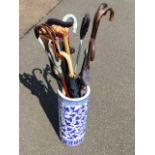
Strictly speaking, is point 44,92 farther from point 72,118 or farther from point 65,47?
point 65,47

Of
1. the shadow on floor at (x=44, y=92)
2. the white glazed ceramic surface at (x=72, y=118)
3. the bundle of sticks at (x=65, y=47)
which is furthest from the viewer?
the shadow on floor at (x=44, y=92)

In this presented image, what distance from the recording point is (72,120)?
5.74 ft

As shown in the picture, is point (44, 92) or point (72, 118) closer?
point (72, 118)

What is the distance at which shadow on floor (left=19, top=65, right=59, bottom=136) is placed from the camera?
204 cm

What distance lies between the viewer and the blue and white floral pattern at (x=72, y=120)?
171 cm

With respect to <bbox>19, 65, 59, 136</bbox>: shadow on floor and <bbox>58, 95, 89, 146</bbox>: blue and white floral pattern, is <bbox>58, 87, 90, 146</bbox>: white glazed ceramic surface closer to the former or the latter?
<bbox>58, 95, 89, 146</bbox>: blue and white floral pattern

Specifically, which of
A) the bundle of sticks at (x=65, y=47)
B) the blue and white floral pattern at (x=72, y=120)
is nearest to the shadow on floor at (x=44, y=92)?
the blue and white floral pattern at (x=72, y=120)

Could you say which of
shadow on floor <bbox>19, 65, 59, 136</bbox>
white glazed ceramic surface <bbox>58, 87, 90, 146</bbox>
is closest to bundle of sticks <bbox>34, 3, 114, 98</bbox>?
white glazed ceramic surface <bbox>58, 87, 90, 146</bbox>

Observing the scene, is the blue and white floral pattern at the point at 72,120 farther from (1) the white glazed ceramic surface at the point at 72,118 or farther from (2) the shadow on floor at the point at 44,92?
(2) the shadow on floor at the point at 44,92

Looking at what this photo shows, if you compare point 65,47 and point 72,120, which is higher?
point 65,47

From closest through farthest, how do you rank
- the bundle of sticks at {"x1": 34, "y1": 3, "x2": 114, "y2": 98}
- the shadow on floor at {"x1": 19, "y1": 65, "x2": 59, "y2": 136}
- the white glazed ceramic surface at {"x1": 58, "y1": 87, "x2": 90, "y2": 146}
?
1. the bundle of sticks at {"x1": 34, "y1": 3, "x2": 114, "y2": 98}
2. the white glazed ceramic surface at {"x1": 58, "y1": 87, "x2": 90, "y2": 146}
3. the shadow on floor at {"x1": 19, "y1": 65, "x2": 59, "y2": 136}

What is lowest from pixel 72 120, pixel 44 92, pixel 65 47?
pixel 44 92

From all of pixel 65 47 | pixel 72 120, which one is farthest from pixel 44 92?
pixel 65 47

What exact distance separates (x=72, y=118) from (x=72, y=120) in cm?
1
